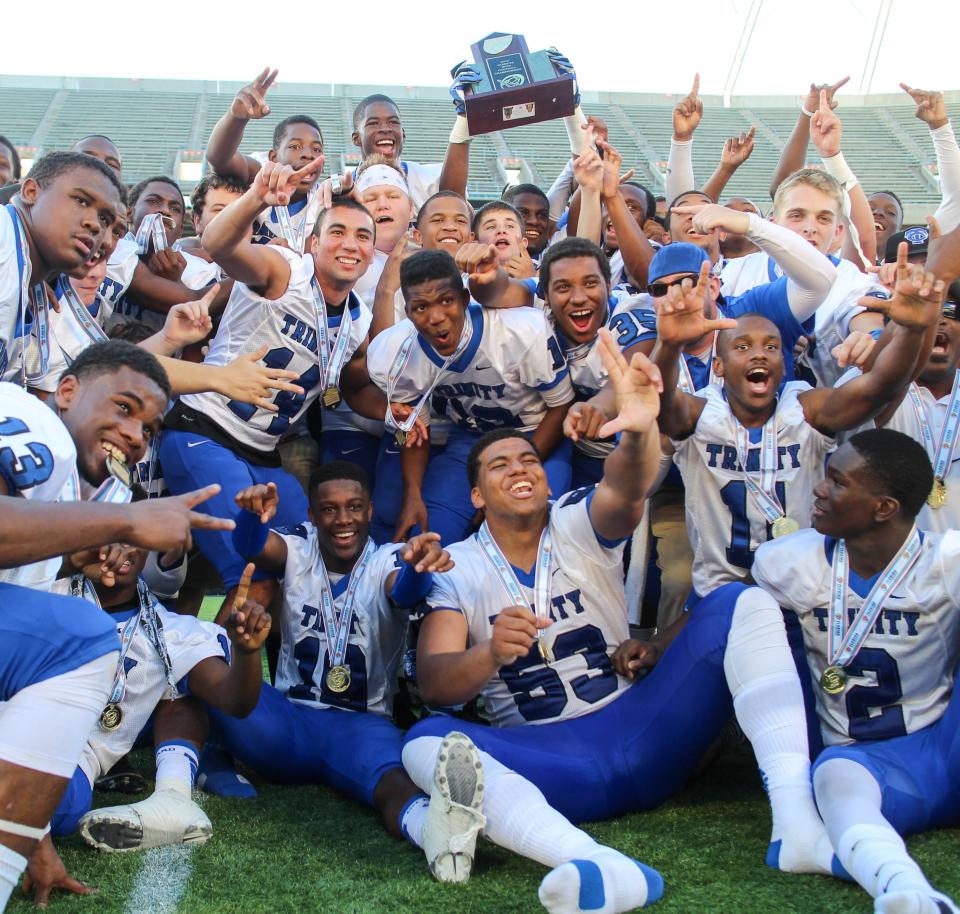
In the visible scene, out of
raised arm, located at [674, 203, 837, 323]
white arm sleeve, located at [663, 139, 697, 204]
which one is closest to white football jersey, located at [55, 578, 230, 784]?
raised arm, located at [674, 203, 837, 323]

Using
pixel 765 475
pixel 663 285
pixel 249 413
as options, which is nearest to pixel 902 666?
pixel 765 475

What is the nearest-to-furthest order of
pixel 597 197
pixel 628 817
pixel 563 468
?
pixel 628 817, pixel 563 468, pixel 597 197

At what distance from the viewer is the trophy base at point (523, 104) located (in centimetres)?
522

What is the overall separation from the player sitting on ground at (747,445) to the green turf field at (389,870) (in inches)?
33.9

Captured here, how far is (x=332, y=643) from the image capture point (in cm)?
401

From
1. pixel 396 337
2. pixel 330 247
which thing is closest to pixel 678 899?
pixel 396 337

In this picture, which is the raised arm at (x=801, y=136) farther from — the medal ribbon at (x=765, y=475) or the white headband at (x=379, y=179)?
the medal ribbon at (x=765, y=475)

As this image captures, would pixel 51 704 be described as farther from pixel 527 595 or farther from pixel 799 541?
pixel 799 541

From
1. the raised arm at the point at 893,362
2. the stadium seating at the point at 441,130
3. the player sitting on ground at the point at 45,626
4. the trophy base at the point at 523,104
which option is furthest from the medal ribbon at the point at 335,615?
the stadium seating at the point at 441,130

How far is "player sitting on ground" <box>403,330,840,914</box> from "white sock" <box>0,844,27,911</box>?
98 centimetres

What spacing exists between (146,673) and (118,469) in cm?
109

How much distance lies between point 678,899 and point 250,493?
70.4 inches

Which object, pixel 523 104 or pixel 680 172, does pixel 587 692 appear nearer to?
pixel 523 104

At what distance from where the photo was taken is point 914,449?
3432 millimetres
